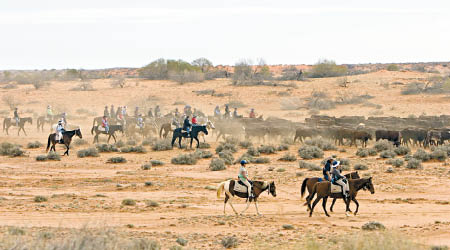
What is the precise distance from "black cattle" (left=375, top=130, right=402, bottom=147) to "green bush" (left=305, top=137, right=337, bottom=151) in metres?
2.66

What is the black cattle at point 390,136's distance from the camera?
108 feet

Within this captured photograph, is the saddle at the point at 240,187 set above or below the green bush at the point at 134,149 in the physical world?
above

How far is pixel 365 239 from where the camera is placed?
412 inches

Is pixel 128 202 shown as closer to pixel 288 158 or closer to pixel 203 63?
pixel 288 158

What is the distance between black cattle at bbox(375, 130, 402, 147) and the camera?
33056mm

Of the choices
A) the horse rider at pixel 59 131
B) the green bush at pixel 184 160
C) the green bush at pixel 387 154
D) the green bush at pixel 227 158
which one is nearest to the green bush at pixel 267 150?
the green bush at pixel 227 158

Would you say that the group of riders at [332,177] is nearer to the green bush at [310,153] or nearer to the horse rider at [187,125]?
the green bush at [310,153]

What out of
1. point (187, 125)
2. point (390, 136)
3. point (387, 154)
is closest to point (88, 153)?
point (187, 125)

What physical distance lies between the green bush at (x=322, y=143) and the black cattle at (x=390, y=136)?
2.66 meters

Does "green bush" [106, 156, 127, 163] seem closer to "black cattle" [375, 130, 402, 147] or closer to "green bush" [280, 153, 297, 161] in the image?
"green bush" [280, 153, 297, 161]

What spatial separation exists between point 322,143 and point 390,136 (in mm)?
3736

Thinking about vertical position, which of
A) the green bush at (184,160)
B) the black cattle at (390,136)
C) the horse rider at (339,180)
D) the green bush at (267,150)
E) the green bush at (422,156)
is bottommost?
the green bush at (184,160)

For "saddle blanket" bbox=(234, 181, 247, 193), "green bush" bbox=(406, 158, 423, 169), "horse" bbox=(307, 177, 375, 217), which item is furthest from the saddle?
"green bush" bbox=(406, 158, 423, 169)

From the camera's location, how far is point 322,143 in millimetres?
33531
